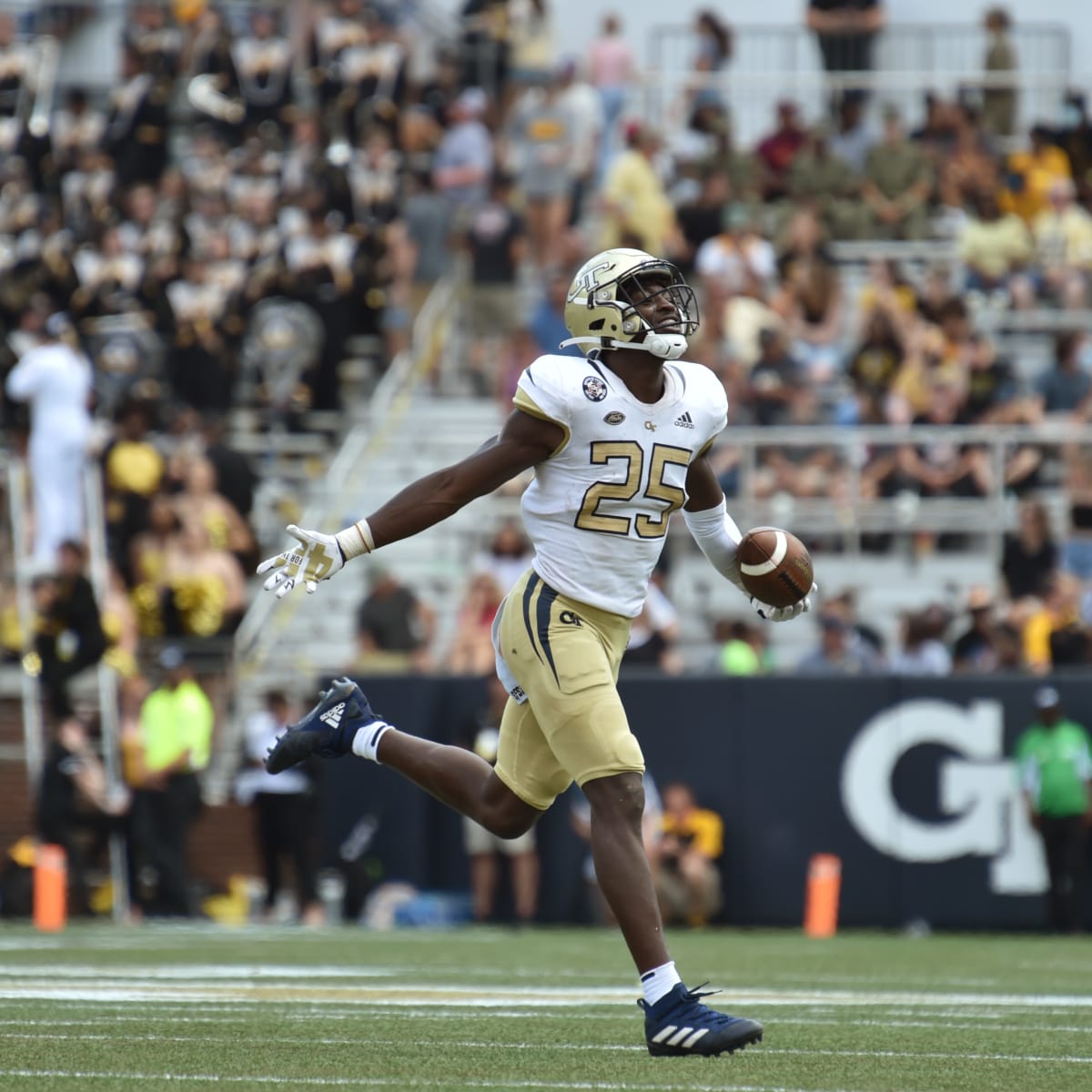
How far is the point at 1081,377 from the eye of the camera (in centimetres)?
1587

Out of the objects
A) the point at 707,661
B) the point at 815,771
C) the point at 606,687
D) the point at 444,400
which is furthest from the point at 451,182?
the point at 606,687

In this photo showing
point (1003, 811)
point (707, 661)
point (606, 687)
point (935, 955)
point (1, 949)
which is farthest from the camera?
point (707, 661)

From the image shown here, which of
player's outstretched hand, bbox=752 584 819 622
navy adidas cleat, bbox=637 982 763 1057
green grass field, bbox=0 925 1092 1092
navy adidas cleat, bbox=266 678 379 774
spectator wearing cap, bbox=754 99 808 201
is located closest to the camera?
green grass field, bbox=0 925 1092 1092

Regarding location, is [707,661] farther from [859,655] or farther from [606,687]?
[606,687]

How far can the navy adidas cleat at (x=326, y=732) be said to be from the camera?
7.07 meters

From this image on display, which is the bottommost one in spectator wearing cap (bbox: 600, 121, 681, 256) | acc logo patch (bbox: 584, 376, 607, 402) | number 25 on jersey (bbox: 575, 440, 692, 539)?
number 25 on jersey (bbox: 575, 440, 692, 539)

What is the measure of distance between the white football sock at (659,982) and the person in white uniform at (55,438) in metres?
10.5

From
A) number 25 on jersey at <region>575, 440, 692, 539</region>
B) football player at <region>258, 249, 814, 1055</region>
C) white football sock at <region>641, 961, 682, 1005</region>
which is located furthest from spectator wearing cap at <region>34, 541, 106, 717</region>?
white football sock at <region>641, 961, 682, 1005</region>

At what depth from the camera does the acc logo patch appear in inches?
241

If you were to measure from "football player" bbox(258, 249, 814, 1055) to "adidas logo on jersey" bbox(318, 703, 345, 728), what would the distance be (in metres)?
0.75

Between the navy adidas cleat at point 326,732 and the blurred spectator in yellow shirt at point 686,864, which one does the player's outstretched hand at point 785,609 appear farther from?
the blurred spectator in yellow shirt at point 686,864

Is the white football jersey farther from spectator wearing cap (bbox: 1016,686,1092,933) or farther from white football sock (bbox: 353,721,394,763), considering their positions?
spectator wearing cap (bbox: 1016,686,1092,933)

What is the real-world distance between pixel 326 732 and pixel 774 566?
144 centimetres

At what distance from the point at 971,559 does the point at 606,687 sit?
10.0m
